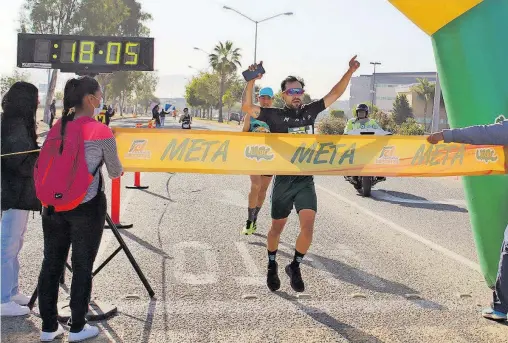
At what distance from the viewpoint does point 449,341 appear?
4344 mm

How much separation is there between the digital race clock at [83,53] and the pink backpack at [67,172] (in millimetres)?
5939

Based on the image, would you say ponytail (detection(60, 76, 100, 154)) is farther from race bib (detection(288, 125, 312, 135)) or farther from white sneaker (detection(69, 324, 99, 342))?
race bib (detection(288, 125, 312, 135))

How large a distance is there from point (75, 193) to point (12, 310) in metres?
1.54

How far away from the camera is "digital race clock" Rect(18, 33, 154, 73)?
994 cm

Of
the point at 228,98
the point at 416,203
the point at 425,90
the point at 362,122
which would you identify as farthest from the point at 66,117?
the point at 228,98

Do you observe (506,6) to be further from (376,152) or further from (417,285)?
(417,285)

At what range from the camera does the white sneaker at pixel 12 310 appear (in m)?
4.82

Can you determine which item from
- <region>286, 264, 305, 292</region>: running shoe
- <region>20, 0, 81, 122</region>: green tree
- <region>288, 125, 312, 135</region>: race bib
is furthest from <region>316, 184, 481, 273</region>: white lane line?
<region>20, 0, 81, 122</region>: green tree

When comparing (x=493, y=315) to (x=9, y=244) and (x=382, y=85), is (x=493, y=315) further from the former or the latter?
(x=382, y=85)

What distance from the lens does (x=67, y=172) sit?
13.1ft

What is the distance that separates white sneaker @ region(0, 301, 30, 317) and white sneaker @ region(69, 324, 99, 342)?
2.72 feet

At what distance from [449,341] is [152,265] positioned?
3389mm

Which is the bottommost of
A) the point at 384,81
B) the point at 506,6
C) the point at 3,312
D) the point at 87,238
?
the point at 3,312

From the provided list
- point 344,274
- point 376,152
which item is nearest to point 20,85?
point 376,152
